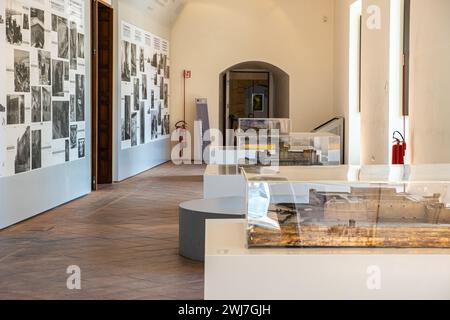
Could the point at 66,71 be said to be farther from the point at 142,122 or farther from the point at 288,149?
the point at 142,122

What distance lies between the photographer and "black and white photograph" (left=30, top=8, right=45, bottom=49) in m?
11.0

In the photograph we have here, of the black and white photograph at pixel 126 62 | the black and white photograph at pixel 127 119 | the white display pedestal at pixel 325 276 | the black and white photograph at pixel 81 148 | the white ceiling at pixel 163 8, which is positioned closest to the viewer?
the white display pedestal at pixel 325 276

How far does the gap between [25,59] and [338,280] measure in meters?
7.57

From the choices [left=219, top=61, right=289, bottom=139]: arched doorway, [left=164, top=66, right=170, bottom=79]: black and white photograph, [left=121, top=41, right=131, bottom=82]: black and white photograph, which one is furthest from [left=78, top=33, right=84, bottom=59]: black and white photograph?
[left=219, top=61, right=289, bottom=139]: arched doorway

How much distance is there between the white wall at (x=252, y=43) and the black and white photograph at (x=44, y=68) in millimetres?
11943

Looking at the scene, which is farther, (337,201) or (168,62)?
(168,62)

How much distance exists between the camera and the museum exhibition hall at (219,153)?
14.5ft

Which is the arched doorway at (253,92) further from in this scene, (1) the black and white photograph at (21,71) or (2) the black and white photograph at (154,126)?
(1) the black and white photograph at (21,71)

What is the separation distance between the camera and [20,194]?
10.4 meters

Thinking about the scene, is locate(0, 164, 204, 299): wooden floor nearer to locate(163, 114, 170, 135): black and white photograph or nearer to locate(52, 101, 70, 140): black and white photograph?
locate(52, 101, 70, 140): black and white photograph

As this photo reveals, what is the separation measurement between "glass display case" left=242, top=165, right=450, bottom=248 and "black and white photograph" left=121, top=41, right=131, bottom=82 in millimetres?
12901

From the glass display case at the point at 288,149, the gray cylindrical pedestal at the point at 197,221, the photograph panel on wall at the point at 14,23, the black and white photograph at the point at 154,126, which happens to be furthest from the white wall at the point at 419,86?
the photograph panel on wall at the point at 14,23

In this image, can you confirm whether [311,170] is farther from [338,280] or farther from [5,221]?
[5,221]
